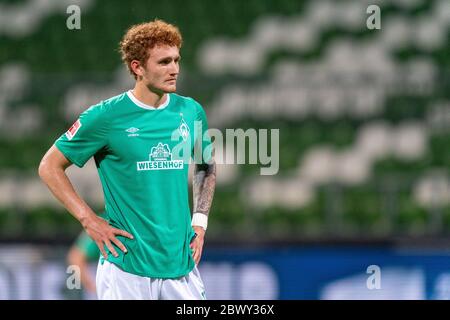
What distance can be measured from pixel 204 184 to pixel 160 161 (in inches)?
15.2

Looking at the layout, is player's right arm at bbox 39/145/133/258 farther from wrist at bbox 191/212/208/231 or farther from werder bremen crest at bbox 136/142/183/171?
wrist at bbox 191/212/208/231

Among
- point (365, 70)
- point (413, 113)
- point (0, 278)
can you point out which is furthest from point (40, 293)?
point (365, 70)

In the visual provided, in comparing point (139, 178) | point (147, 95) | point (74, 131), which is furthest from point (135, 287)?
point (147, 95)

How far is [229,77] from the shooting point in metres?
11.0

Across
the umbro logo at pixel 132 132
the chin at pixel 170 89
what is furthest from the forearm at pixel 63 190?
the chin at pixel 170 89

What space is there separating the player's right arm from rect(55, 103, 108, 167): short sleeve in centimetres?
7

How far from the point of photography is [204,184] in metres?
4.22

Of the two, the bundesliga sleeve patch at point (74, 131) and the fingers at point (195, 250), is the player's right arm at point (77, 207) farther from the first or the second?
the fingers at point (195, 250)

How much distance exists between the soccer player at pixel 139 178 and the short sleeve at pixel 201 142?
143mm

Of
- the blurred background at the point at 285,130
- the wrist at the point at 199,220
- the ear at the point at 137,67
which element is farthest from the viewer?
the blurred background at the point at 285,130

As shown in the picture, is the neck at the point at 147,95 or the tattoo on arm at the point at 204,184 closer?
the neck at the point at 147,95

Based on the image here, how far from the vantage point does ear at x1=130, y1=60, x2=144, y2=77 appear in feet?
12.9

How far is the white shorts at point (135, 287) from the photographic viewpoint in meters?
3.90
